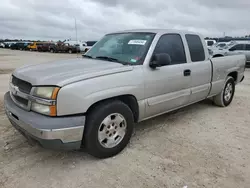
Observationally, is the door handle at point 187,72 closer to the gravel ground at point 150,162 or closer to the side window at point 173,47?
the side window at point 173,47

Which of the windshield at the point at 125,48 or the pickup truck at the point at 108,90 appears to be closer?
the pickup truck at the point at 108,90

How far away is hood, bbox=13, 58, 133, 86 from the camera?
2.65 m

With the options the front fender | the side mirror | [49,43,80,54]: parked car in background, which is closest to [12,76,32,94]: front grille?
the front fender

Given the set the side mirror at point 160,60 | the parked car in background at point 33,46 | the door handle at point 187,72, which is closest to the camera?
the side mirror at point 160,60

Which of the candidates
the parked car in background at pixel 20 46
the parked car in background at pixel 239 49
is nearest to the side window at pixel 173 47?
the parked car in background at pixel 239 49

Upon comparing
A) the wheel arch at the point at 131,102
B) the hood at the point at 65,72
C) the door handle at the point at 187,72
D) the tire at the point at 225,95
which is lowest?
the tire at the point at 225,95

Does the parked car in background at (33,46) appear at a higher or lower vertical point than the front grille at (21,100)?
higher

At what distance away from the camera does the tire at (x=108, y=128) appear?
2809 millimetres

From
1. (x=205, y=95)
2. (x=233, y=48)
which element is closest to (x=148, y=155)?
(x=205, y=95)

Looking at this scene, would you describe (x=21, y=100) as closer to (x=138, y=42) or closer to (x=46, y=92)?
(x=46, y=92)

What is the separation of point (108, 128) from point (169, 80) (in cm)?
134

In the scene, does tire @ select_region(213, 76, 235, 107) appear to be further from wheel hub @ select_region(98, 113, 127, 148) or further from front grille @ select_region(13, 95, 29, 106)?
front grille @ select_region(13, 95, 29, 106)

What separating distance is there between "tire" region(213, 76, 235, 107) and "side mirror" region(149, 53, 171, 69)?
8.70 ft

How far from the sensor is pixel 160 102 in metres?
3.67
